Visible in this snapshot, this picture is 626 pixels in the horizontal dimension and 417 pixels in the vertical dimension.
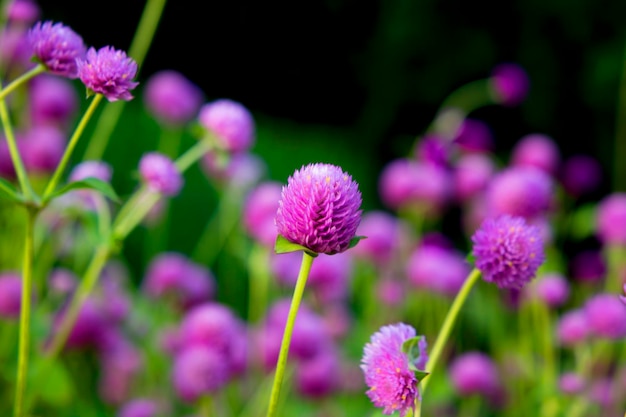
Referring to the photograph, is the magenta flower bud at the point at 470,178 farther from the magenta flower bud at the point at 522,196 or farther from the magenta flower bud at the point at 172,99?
the magenta flower bud at the point at 172,99

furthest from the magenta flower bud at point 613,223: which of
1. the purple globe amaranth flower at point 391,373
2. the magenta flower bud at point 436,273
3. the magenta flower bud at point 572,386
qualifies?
the purple globe amaranth flower at point 391,373

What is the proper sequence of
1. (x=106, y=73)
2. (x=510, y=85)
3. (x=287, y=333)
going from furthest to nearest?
(x=510, y=85) < (x=106, y=73) < (x=287, y=333)

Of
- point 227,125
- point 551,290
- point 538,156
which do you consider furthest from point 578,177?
point 227,125

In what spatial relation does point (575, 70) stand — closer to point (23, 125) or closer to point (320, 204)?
point (23, 125)

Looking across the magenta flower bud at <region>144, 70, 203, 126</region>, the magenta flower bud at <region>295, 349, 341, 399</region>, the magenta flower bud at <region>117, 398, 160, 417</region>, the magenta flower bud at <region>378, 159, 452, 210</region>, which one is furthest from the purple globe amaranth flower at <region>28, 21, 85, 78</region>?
the magenta flower bud at <region>378, 159, 452, 210</region>

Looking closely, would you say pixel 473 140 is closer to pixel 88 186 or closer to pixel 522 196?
pixel 522 196
